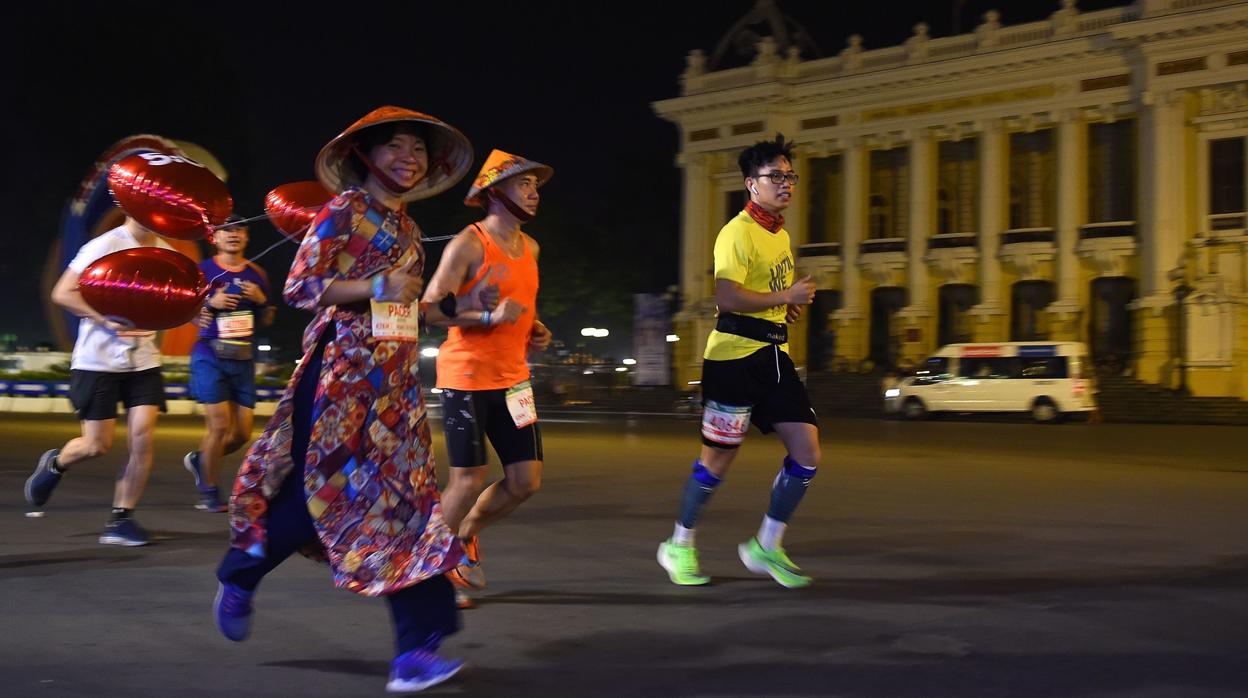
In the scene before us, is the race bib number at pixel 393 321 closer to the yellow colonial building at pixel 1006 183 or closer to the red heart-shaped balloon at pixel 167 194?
the red heart-shaped balloon at pixel 167 194

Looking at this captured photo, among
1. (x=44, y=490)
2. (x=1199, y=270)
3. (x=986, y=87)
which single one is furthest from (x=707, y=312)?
(x=44, y=490)

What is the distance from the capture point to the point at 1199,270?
3681 centimetres

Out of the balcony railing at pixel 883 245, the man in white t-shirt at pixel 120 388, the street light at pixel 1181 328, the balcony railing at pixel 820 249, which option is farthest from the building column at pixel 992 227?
the man in white t-shirt at pixel 120 388

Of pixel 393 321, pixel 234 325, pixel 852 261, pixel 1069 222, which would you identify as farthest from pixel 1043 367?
pixel 393 321

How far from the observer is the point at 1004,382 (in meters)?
29.5

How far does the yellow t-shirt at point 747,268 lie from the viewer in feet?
20.1

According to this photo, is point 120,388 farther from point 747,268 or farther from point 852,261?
point 852,261

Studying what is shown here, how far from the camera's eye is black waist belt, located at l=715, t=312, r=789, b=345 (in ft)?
20.0

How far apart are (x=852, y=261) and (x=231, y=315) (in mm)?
38924

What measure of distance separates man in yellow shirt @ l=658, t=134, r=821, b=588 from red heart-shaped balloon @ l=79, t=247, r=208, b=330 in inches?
101

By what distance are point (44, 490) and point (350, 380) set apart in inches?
182

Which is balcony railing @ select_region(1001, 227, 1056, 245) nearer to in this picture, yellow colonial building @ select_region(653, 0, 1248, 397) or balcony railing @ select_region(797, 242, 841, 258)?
yellow colonial building @ select_region(653, 0, 1248, 397)

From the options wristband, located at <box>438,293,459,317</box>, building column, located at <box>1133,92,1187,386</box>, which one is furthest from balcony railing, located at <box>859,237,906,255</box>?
wristband, located at <box>438,293,459,317</box>

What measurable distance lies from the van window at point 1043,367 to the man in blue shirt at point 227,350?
22849mm
